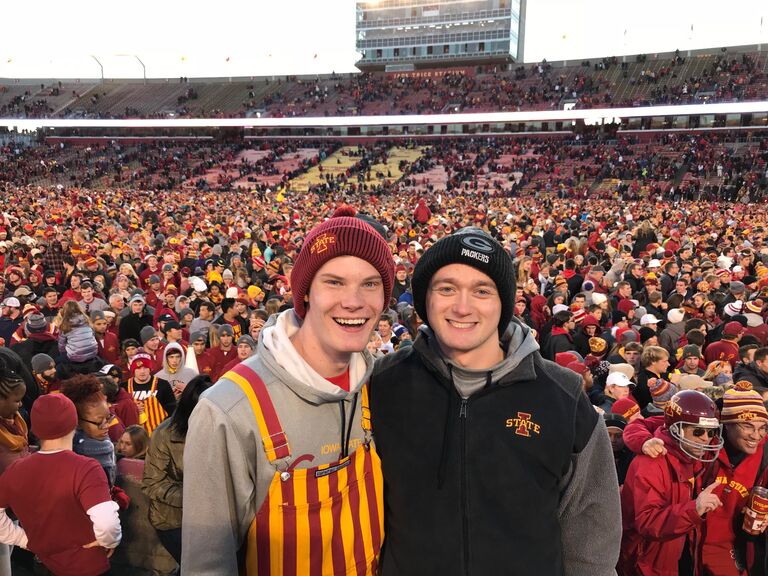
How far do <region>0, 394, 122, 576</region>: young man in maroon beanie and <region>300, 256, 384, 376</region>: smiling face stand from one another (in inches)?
64.1

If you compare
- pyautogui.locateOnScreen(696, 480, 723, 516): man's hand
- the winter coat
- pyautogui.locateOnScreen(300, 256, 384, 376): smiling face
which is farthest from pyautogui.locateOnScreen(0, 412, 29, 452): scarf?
pyautogui.locateOnScreen(696, 480, 723, 516): man's hand

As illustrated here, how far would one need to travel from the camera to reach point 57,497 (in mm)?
2660

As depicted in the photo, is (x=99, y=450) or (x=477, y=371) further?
(x=99, y=450)

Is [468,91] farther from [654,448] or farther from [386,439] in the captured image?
[386,439]

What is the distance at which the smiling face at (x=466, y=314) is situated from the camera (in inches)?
76.4

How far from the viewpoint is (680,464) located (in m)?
2.84

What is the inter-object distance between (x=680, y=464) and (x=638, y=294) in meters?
6.30

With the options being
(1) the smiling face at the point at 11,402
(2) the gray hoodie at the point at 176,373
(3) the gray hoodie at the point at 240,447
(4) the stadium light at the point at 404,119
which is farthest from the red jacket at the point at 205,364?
(4) the stadium light at the point at 404,119

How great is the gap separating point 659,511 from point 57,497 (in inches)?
116

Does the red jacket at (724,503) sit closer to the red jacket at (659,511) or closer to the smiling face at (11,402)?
the red jacket at (659,511)

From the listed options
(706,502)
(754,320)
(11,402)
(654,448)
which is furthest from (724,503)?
(754,320)

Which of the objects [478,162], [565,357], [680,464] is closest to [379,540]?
[680,464]

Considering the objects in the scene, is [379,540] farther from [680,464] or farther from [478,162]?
[478,162]

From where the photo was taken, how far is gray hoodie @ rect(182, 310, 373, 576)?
161 centimetres
